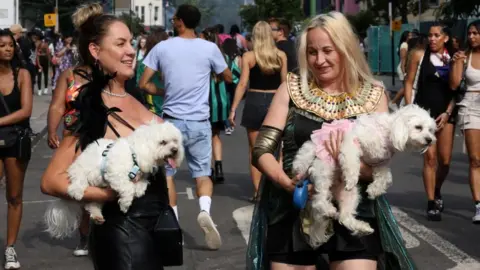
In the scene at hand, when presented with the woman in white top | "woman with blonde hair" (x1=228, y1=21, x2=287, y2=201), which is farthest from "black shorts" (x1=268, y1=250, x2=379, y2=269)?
"woman with blonde hair" (x1=228, y1=21, x2=287, y2=201)

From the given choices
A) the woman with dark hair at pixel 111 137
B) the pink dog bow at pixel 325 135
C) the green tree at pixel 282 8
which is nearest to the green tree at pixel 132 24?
the woman with dark hair at pixel 111 137

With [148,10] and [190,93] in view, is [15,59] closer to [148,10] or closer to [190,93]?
[190,93]

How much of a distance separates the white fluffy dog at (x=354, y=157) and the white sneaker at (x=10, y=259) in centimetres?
420

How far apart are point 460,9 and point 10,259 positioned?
22.2 metres

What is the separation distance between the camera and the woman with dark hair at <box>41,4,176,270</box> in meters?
3.91

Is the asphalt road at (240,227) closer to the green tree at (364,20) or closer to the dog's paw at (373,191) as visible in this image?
the dog's paw at (373,191)

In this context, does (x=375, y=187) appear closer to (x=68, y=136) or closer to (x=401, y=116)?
(x=401, y=116)

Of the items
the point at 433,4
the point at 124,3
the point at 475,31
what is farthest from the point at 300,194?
the point at 433,4

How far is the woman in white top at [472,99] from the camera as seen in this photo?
29.5ft

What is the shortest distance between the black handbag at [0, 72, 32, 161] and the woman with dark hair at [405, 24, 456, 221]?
12.9 ft

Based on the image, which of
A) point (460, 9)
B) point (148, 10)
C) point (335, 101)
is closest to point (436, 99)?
point (335, 101)

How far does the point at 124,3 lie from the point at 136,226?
14201mm

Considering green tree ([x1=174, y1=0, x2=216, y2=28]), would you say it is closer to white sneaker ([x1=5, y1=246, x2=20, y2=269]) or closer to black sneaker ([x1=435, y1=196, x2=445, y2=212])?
black sneaker ([x1=435, y1=196, x2=445, y2=212])

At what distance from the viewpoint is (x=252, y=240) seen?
411 cm
